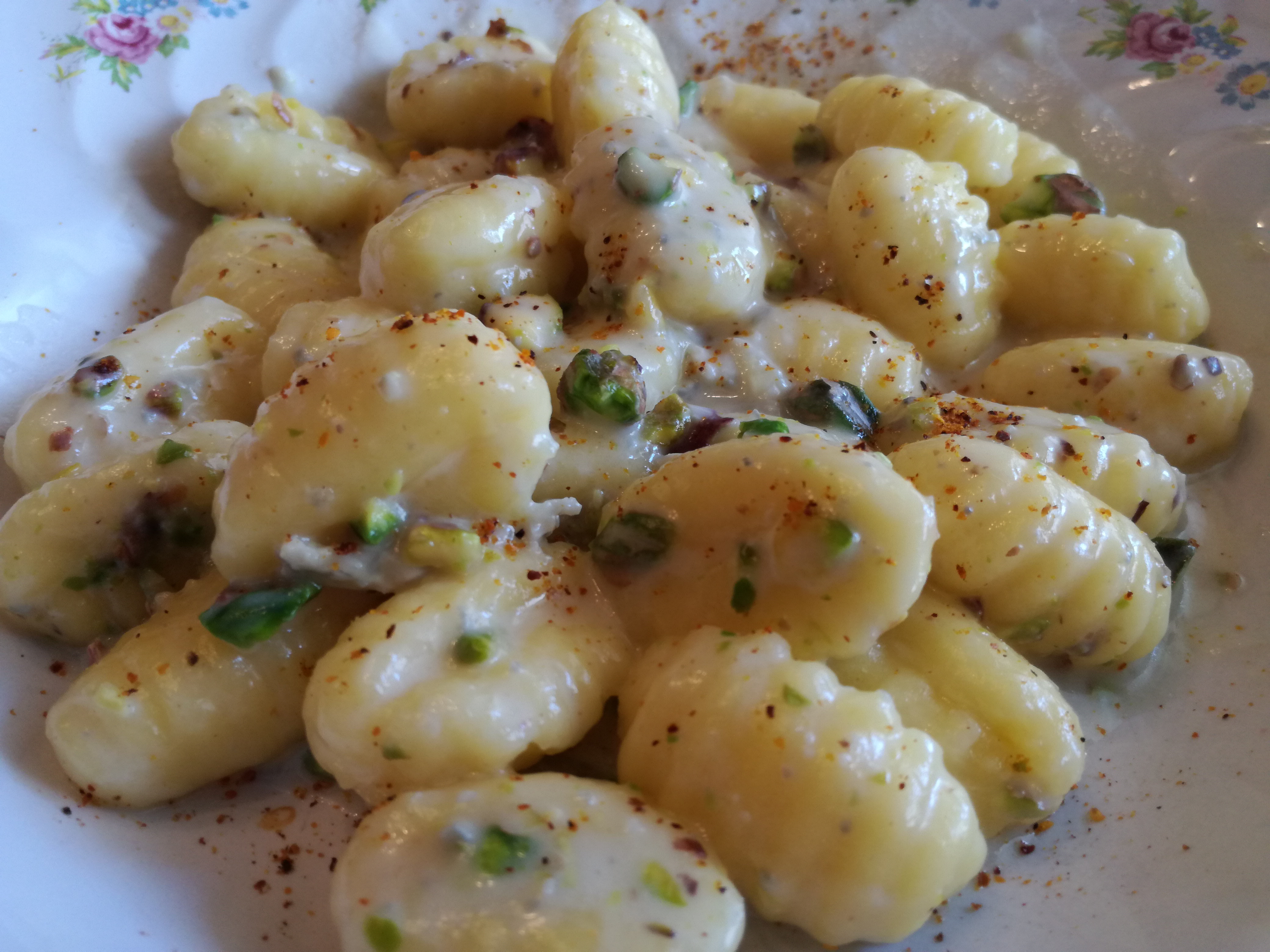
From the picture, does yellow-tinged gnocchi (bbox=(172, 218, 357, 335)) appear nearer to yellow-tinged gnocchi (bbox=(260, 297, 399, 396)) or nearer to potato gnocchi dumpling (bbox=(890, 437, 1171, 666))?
yellow-tinged gnocchi (bbox=(260, 297, 399, 396))

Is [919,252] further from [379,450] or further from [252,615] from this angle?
[252,615]

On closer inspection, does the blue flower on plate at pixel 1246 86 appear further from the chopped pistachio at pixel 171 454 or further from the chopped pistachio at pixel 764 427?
the chopped pistachio at pixel 171 454

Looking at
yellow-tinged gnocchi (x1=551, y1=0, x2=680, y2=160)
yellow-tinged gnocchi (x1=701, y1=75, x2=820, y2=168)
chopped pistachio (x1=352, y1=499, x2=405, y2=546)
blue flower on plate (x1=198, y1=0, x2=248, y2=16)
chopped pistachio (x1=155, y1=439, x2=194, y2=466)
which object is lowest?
yellow-tinged gnocchi (x1=701, y1=75, x2=820, y2=168)

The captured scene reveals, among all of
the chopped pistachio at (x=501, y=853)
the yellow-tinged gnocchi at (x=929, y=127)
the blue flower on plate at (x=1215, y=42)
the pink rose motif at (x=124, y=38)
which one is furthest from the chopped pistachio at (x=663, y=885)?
the blue flower on plate at (x=1215, y=42)

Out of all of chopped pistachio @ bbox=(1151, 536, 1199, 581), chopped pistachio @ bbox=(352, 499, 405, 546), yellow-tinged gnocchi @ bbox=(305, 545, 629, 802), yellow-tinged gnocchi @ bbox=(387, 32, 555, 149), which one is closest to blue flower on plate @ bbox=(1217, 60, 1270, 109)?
chopped pistachio @ bbox=(1151, 536, 1199, 581)

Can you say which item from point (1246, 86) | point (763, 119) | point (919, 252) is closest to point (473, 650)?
point (919, 252)
